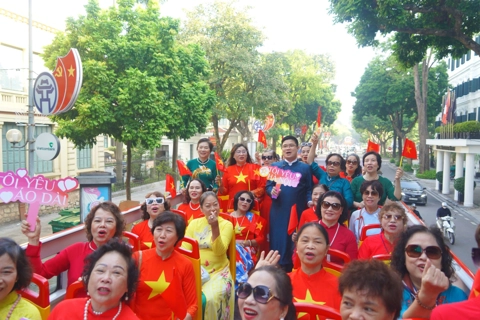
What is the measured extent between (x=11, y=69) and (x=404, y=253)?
16604 millimetres

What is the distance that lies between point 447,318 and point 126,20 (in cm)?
1391

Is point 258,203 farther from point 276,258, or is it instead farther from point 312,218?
point 276,258

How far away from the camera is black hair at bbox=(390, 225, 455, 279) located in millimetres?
2633

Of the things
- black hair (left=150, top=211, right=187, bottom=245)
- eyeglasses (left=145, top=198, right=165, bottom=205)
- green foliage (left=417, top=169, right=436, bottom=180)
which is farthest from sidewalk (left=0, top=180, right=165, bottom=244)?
green foliage (left=417, top=169, right=436, bottom=180)

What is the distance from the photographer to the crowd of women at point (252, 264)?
2.11 m

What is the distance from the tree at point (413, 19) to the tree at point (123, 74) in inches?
230

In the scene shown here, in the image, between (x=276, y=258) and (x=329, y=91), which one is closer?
(x=276, y=258)

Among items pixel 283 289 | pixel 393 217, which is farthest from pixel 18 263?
pixel 393 217

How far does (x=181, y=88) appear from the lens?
1488 centimetres

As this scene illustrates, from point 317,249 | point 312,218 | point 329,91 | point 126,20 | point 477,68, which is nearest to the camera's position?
point 317,249

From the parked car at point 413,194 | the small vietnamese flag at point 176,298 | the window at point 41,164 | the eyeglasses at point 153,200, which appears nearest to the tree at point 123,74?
the window at point 41,164

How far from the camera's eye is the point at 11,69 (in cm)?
1581

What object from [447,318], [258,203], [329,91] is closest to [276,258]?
[447,318]

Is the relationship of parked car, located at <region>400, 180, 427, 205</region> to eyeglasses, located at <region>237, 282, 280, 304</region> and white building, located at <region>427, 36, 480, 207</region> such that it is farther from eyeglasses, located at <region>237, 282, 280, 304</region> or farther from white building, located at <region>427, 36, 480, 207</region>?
eyeglasses, located at <region>237, 282, 280, 304</region>
